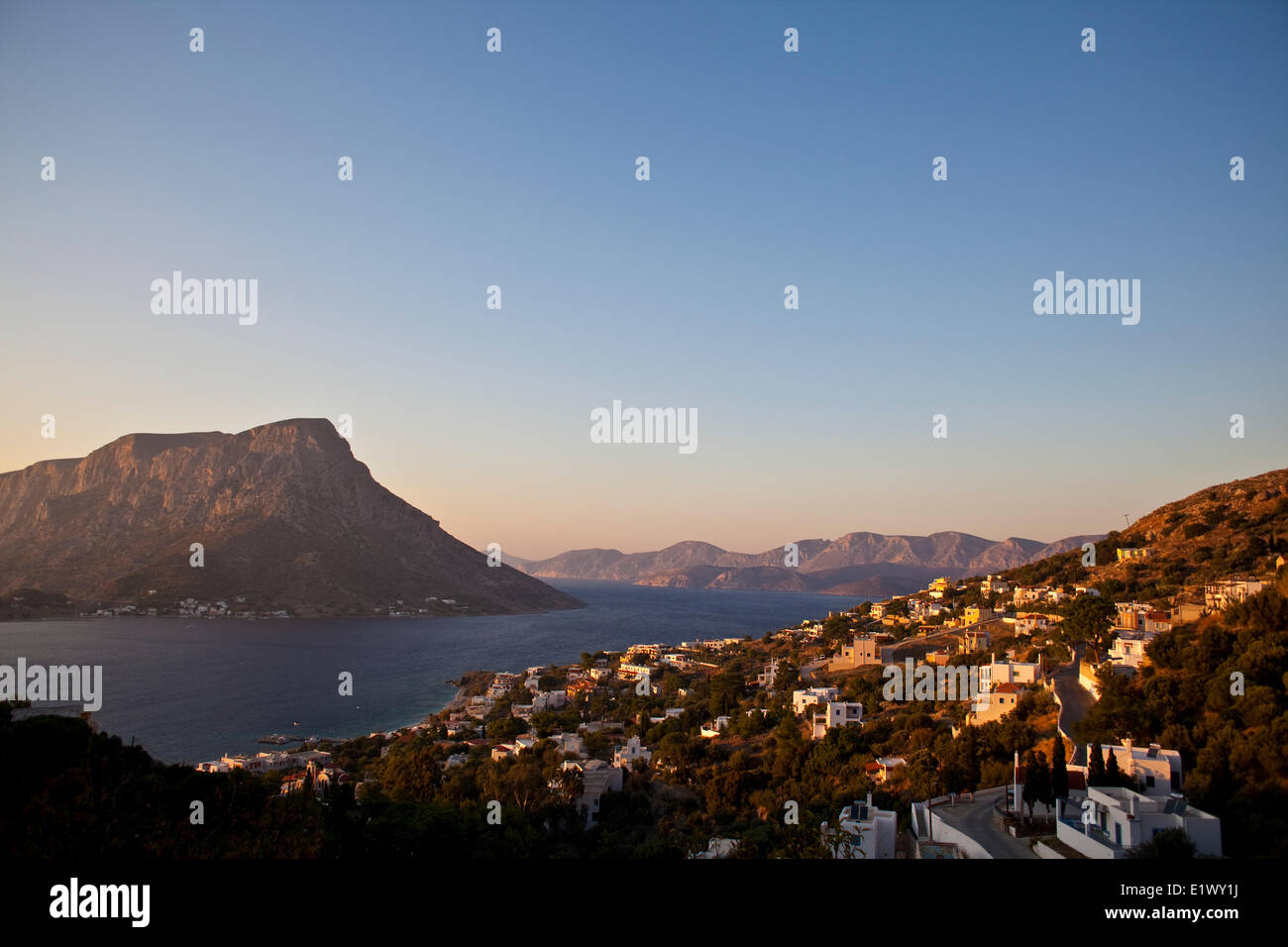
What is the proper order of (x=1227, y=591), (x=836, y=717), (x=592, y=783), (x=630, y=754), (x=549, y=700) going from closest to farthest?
1. (x=592, y=783)
2. (x=836, y=717)
3. (x=1227, y=591)
4. (x=630, y=754)
5. (x=549, y=700)

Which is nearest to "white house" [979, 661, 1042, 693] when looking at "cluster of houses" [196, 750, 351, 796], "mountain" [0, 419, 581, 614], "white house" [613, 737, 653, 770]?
"white house" [613, 737, 653, 770]

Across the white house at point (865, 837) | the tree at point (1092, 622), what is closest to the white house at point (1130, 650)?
the tree at point (1092, 622)

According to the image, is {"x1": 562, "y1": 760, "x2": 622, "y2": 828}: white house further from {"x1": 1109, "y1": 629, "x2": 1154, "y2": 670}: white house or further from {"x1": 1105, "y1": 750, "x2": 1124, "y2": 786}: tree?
{"x1": 1109, "y1": 629, "x2": 1154, "y2": 670}: white house

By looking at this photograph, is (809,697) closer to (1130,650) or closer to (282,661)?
(1130,650)

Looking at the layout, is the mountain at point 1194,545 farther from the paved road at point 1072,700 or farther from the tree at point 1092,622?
the paved road at point 1072,700

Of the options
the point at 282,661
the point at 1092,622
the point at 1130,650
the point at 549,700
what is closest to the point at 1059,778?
the point at 1130,650
